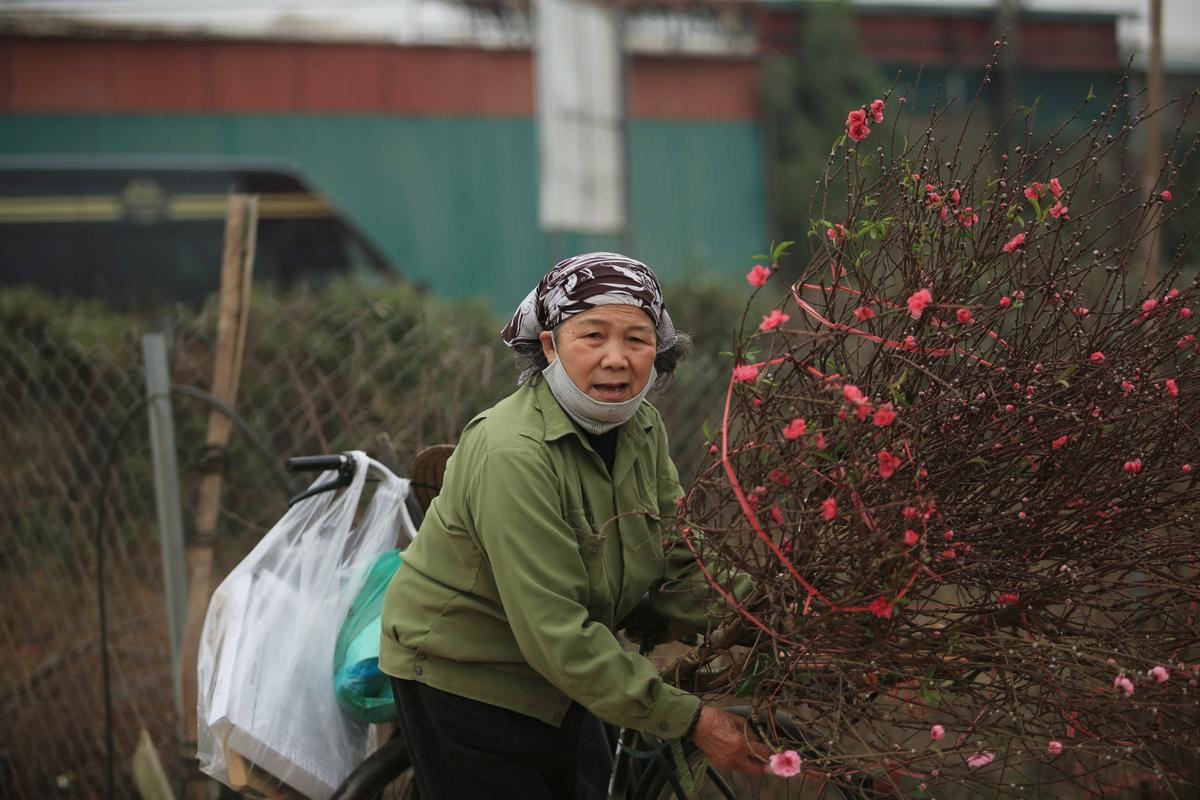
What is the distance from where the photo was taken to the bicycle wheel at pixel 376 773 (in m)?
2.73

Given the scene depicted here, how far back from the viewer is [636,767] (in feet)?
9.20

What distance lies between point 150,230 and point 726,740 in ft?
36.3

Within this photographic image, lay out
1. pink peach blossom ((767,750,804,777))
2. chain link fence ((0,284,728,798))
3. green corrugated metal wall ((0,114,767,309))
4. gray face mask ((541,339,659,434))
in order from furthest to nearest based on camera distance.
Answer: green corrugated metal wall ((0,114,767,309)) → chain link fence ((0,284,728,798)) → gray face mask ((541,339,659,434)) → pink peach blossom ((767,750,804,777))

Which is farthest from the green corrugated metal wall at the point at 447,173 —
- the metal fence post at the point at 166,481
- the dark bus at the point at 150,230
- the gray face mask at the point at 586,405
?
the gray face mask at the point at 586,405

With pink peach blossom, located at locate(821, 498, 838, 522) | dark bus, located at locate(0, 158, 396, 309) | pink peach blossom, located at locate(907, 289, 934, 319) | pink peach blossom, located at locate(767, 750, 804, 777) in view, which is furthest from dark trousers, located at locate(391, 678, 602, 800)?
dark bus, located at locate(0, 158, 396, 309)

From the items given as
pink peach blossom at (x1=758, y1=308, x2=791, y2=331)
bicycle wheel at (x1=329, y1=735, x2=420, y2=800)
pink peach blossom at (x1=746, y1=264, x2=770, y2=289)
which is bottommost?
bicycle wheel at (x1=329, y1=735, x2=420, y2=800)

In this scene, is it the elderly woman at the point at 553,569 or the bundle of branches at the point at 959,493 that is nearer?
the bundle of branches at the point at 959,493

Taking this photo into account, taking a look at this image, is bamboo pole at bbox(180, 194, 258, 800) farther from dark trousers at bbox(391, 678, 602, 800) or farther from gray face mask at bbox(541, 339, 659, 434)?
gray face mask at bbox(541, 339, 659, 434)

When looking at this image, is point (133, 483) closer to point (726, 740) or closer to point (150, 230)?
point (726, 740)

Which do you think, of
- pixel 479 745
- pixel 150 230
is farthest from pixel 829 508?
pixel 150 230

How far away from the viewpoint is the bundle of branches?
79.6 inches

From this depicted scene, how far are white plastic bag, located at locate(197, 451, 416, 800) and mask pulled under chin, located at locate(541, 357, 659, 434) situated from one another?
817 mm

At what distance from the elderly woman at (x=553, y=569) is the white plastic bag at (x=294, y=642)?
0.37 metres

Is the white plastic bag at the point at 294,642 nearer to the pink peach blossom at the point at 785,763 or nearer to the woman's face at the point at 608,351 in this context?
the woman's face at the point at 608,351
